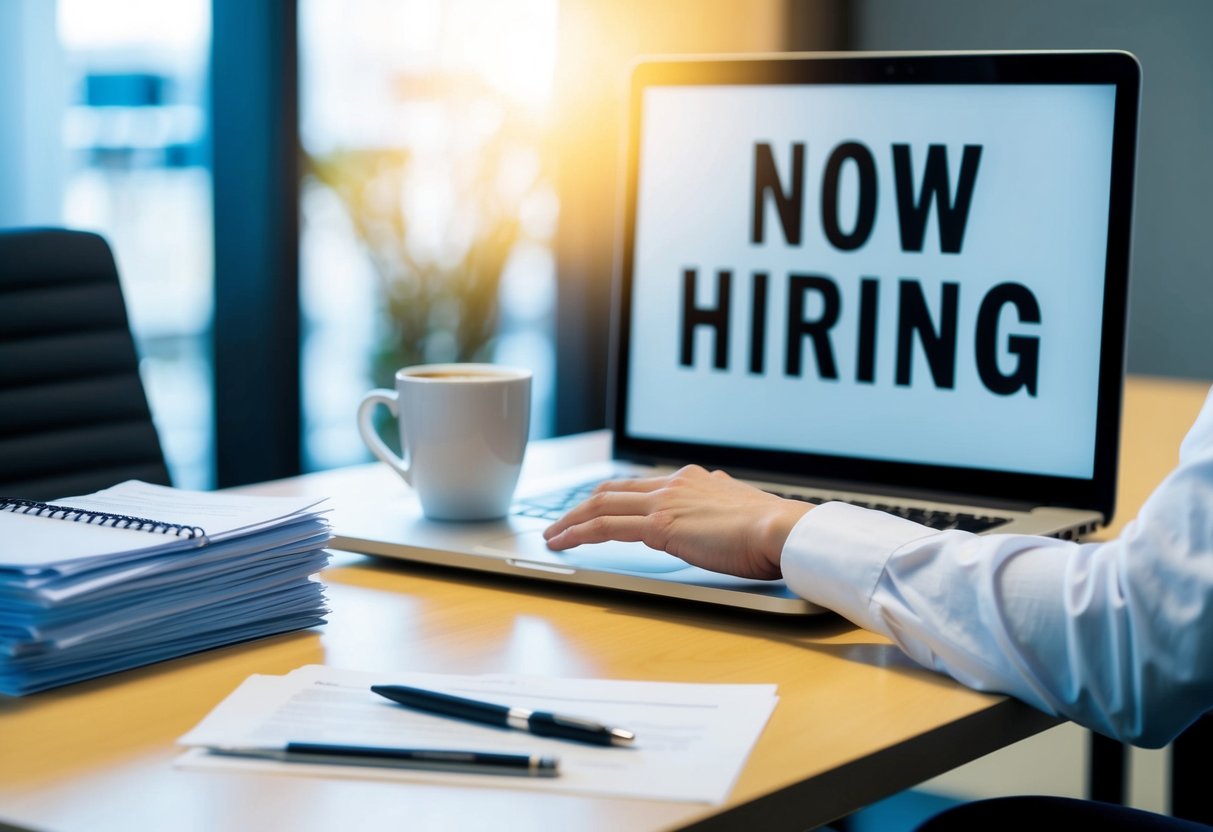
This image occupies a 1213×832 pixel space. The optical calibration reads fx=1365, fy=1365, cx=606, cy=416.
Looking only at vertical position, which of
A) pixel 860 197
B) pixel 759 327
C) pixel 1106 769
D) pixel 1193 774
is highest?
pixel 860 197

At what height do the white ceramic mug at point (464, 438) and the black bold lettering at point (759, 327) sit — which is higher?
the black bold lettering at point (759, 327)

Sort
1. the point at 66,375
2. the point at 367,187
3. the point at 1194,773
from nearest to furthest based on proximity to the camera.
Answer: the point at 1194,773
the point at 66,375
the point at 367,187

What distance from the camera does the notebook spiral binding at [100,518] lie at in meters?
0.77

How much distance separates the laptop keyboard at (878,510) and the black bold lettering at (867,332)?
138 millimetres

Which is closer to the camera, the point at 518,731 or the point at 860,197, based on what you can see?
the point at 518,731

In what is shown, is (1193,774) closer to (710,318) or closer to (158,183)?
(710,318)

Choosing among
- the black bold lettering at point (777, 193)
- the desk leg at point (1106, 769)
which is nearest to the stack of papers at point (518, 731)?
the black bold lettering at point (777, 193)

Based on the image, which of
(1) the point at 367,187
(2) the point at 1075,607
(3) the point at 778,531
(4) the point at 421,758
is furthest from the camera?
(1) the point at 367,187

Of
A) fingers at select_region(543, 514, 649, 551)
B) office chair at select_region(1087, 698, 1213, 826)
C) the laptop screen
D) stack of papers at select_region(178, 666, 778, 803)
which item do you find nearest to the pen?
stack of papers at select_region(178, 666, 778, 803)

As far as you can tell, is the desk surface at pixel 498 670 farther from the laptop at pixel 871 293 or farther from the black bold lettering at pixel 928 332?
the black bold lettering at pixel 928 332

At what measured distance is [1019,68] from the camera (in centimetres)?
112

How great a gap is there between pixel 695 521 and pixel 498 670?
0.19 metres

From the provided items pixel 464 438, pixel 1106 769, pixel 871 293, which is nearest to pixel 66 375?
pixel 464 438

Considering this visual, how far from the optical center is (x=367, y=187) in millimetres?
2783
